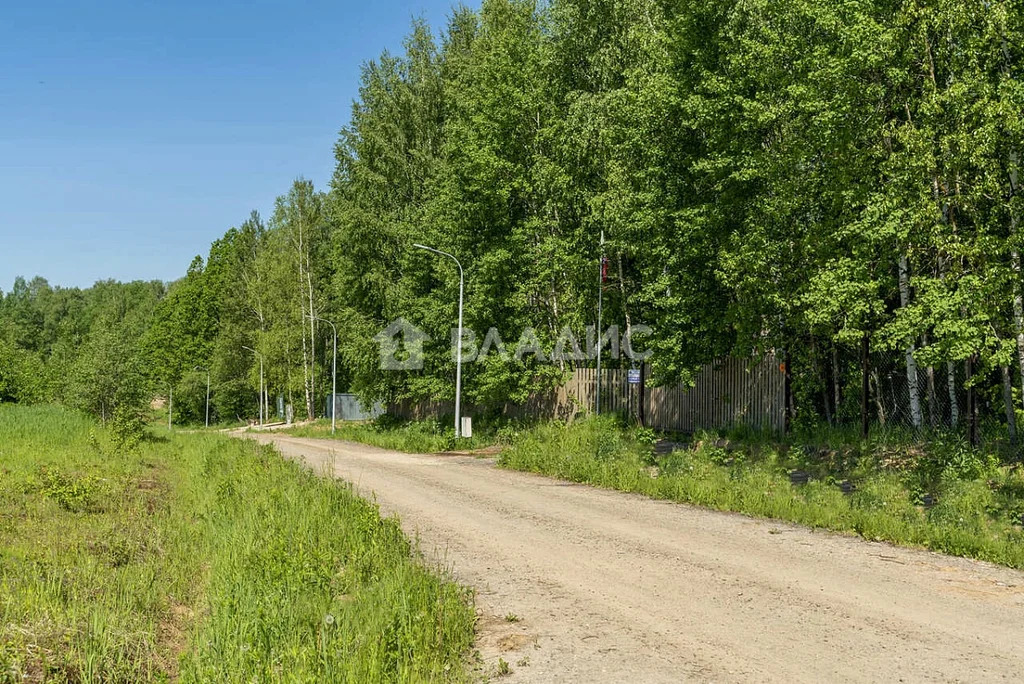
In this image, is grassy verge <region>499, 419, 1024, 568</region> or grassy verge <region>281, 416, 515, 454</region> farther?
grassy verge <region>281, 416, 515, 454</region>

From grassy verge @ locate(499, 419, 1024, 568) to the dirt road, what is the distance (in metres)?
0.60

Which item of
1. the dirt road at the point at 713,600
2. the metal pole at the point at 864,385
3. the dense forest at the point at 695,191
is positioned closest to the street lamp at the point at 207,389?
the dense forest at the point at 695,191

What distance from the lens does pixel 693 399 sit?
24938mm

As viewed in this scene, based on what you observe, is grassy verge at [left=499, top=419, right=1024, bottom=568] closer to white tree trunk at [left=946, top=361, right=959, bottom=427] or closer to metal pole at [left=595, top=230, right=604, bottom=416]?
white tree trunk at [left=946, top=361, right=959, bottom=427]

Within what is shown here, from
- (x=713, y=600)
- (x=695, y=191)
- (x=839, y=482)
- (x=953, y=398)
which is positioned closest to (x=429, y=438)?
(x=695, y=191)

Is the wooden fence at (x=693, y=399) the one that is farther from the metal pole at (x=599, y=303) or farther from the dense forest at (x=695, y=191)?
the dense forest at (x=695, y=191)

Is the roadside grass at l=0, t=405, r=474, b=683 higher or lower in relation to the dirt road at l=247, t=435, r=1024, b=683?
higher

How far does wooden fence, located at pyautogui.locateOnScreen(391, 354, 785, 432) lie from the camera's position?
21.7 metres

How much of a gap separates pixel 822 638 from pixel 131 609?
608 cm

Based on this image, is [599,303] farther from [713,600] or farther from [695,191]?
[713,600]

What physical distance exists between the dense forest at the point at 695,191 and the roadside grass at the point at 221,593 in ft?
32.2

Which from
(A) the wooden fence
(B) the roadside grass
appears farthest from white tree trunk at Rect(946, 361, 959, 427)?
(B) the roadside grass

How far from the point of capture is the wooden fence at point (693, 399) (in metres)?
21.7

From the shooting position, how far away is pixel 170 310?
9269 cm
